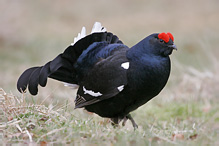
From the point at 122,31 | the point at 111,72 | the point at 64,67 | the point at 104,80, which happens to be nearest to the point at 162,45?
the point at 111,72

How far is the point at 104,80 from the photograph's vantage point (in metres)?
4.49

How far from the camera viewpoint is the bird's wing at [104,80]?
4312mm

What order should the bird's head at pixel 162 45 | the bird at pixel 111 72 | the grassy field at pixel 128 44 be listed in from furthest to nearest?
the bird's head at pixel 162 45 → the bird at pixel 111 72 → the grassy field at pixel 128 44

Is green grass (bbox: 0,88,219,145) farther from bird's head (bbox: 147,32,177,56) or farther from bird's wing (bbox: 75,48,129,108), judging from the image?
bird's head (bbox: 147,32,177,56)

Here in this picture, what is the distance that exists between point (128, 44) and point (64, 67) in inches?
312

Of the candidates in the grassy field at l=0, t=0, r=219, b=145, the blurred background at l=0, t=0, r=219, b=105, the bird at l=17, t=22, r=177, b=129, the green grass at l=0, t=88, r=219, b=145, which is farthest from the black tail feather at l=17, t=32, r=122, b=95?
the blurred background at l=0, t=0, r=219, b=105

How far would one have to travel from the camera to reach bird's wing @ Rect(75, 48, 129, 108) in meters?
4.31

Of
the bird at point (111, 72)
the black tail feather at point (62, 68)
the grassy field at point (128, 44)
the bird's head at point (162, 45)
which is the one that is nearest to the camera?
the grassy field at point (128, 44)

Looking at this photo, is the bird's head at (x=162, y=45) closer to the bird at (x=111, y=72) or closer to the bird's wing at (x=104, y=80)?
the bird at (x=111, y=72)

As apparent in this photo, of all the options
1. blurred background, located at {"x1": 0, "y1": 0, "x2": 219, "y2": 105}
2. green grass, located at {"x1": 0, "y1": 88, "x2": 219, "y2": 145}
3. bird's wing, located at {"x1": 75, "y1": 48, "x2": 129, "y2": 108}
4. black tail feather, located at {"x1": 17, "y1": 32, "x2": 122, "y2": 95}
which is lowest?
green grass, located at {"x1": 0, "y1": 88, "x2": 219, "y2": 145}

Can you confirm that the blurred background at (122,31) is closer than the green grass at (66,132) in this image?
No

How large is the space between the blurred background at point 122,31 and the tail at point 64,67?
1.98m

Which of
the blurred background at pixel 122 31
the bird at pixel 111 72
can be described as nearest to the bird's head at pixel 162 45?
the bird at pixel 111 72

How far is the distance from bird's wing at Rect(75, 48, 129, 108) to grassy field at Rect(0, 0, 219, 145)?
0.80 ft
